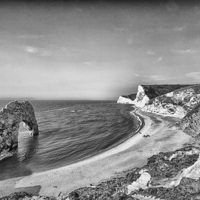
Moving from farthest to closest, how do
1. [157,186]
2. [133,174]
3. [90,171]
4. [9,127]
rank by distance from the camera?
[9,127] → [90,171] → [133,174] → [157,186]

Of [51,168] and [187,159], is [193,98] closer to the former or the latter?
[187,159]

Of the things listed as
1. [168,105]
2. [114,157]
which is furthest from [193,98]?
[114,157]

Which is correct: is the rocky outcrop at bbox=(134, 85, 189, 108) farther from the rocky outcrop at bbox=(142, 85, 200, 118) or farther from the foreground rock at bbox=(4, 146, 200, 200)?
the foreground rock at bbox=(4, 146, 200, 200)

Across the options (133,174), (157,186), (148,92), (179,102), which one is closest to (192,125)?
(133,174)

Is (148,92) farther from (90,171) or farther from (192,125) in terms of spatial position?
(90,171)

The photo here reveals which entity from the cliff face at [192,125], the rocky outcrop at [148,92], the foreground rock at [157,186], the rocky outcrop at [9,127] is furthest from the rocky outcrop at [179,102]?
the rocky outcrop at [9,127]

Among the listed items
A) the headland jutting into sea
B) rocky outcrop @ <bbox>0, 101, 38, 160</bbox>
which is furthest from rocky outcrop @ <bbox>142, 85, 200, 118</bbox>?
rocky outcrop @ <bbox>0, 101, 38, 160</bbox>
